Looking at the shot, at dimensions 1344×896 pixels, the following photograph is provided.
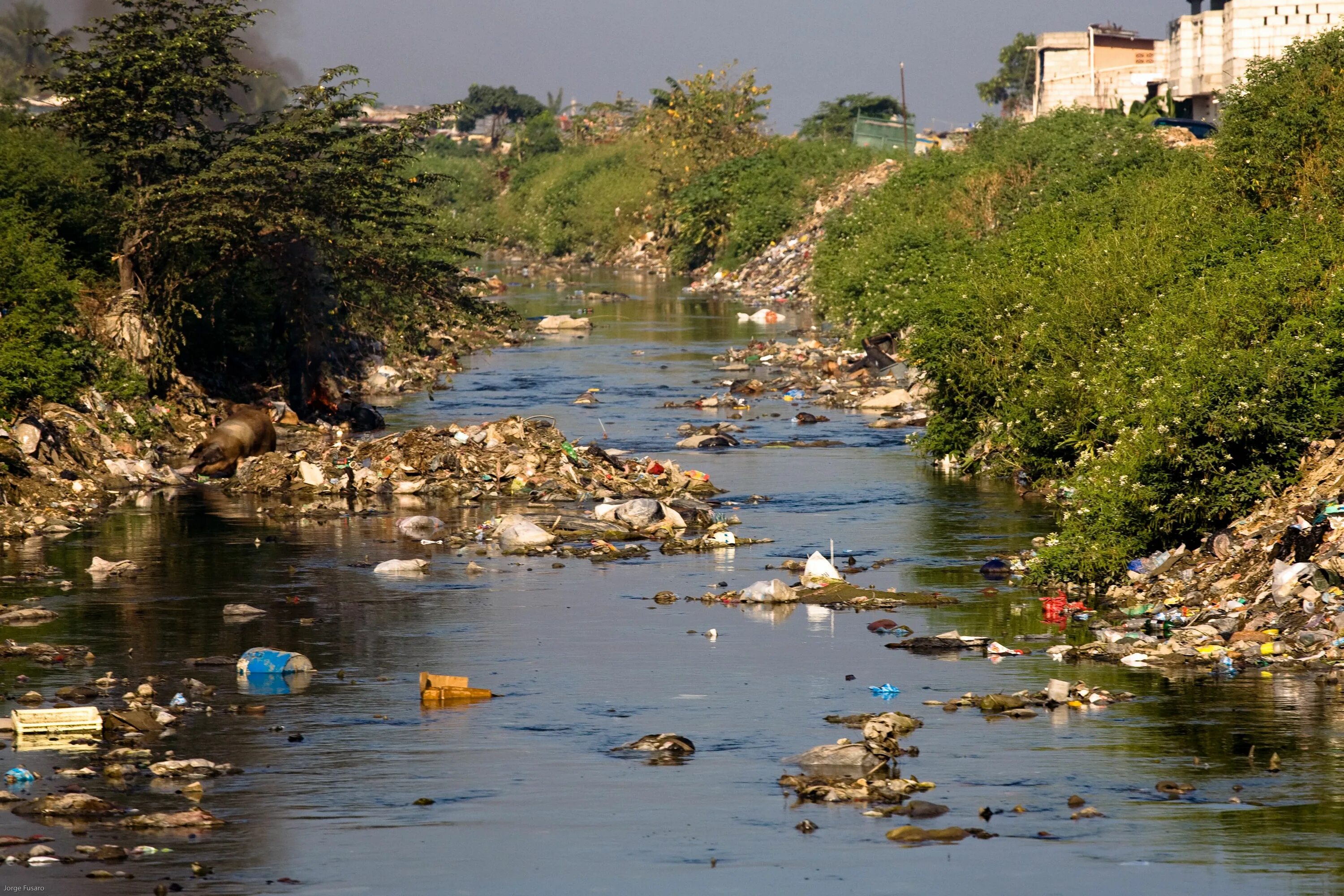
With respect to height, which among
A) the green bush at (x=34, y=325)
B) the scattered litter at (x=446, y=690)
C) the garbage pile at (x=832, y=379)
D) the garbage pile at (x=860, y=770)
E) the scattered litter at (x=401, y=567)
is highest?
the green bush at (x=34, y=325)

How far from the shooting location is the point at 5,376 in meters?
19.5

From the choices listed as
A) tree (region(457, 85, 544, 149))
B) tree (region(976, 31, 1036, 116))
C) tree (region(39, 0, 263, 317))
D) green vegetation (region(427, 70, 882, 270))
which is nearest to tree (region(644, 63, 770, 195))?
green vegetation (region(427, 70, 882, 270))

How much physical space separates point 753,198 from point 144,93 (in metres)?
41.7

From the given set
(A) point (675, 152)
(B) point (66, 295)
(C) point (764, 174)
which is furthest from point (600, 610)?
(A) point (675, 152)

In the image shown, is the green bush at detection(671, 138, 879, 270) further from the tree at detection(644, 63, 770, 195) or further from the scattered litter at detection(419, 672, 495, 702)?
the scattered litter at detection(419, 672, 495, 702)

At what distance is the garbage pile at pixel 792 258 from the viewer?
55.3 meters

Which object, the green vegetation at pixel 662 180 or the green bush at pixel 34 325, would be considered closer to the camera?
the green bush at pixel 34 325

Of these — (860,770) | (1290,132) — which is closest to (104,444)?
(860,770)

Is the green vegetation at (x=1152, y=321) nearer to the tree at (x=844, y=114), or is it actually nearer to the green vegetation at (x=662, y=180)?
the green vegetation at (x=662, y=180)

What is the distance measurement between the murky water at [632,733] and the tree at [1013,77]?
9047cm

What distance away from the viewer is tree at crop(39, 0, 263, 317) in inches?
931

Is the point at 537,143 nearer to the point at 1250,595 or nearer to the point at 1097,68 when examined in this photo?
the point at 1097,68

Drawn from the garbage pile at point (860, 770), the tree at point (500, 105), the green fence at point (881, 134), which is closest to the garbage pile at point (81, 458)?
the garbage pile at point (860, 770)

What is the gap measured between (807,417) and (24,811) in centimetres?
1916
